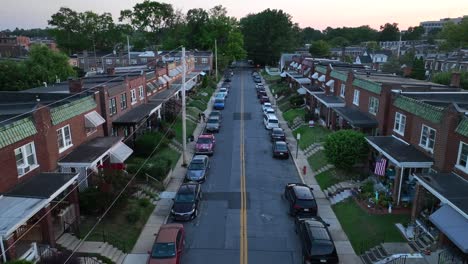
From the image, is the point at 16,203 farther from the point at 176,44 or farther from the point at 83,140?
the point at 176,44

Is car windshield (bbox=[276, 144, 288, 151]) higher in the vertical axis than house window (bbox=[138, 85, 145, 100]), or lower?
lower

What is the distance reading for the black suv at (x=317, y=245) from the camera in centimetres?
1717

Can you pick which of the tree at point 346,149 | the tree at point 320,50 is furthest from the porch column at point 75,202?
the tree at point 320,50

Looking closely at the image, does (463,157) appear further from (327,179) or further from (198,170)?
(198,170)

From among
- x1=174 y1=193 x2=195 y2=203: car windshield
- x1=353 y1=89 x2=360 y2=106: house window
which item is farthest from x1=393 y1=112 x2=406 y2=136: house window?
x1=174 y1=193 x2=195 y2=203: car windshield

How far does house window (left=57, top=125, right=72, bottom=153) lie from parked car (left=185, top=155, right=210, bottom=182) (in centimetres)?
930

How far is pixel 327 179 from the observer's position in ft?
94.6

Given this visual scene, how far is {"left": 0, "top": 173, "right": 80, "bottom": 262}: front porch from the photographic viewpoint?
50.7 feet

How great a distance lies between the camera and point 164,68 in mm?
54969

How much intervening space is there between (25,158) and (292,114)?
130 ft

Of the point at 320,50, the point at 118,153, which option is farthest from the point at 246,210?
the point at 320,50

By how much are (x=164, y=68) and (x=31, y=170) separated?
37.2m

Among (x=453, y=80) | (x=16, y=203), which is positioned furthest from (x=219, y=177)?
(x=453, y=80)

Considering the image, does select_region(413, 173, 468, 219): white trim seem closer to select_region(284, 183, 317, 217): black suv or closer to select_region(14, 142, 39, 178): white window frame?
select_region(284, 183, 317, 217): black suv
